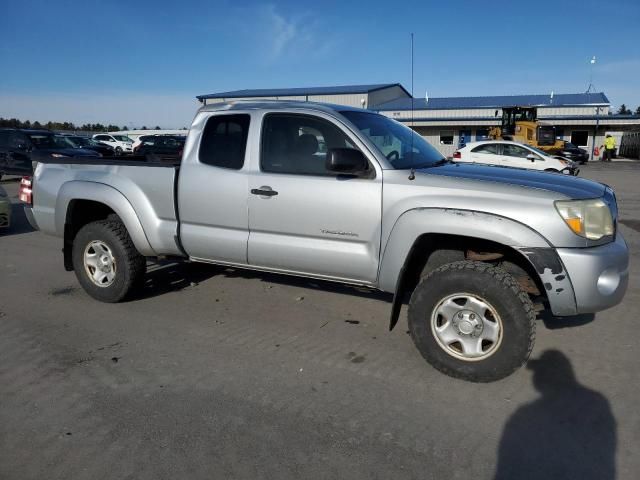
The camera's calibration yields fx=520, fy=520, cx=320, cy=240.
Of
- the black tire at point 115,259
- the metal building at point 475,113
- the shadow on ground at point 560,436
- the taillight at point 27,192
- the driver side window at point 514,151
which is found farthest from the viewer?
the metal building at point 475,113

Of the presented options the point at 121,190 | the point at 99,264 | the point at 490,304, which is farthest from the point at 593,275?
the point at 99,264

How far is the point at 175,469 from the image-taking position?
106 inches

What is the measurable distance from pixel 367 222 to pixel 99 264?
295 centimetres

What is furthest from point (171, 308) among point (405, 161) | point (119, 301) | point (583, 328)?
point (583, 328)

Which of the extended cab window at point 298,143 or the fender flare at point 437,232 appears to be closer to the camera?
the fender flare at point 437,232

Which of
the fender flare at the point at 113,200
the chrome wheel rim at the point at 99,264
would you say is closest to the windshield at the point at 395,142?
the fender flare at the point at 113,200

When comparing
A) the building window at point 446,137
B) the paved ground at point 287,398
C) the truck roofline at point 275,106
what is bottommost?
the paved ground at point 287,398

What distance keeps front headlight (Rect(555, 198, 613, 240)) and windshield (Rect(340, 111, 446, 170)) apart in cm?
121

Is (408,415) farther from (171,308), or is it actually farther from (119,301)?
(119,301)

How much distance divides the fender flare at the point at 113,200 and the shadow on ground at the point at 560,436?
3.46 metres

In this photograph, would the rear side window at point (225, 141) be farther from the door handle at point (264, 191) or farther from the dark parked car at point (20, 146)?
the dark parked car at point (20, 146)

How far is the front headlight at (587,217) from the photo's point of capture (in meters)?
3.34

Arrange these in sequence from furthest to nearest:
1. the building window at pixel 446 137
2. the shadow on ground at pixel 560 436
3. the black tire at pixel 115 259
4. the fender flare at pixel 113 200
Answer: the building window at pixel 446 137 → the black tire at pixel 115 259 → the fender flare at pixel 113 200 → the shadow on ground at pixel 560 436

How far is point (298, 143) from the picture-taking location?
4262mm
